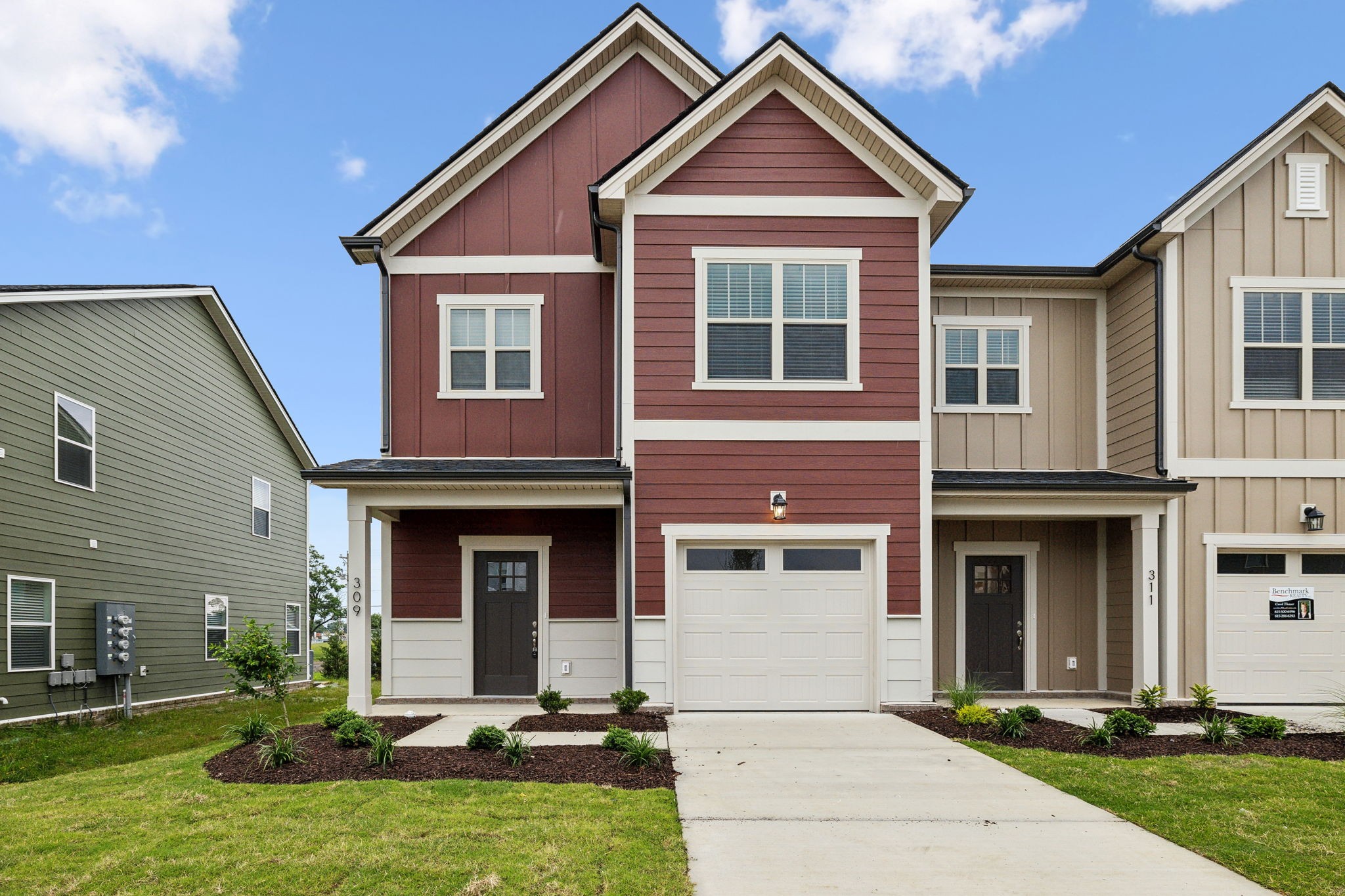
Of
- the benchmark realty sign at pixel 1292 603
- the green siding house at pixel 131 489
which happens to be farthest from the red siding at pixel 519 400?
the benchmark realty sign at pixel 1292 603

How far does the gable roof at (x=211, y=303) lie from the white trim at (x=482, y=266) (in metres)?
4.82

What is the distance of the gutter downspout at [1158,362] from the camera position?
12.1 metres


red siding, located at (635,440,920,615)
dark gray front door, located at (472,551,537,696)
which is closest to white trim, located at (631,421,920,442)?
red siding, located at (635,440,920,615)

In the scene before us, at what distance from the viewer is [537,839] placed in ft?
18.8

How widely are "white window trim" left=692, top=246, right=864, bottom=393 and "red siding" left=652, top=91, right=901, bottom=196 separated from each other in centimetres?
71

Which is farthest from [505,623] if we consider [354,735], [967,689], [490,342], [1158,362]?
[1158,362]

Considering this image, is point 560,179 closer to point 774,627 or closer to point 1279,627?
point 774,627

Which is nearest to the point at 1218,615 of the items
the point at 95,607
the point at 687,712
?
the point at 687,712

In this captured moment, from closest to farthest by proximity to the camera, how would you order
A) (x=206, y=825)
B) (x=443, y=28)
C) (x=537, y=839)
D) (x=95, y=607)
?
(x=537, y=839)
(x=206, y=825)
(x=95, y=607)
(x=443, y=28)

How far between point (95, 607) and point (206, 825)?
9953mm

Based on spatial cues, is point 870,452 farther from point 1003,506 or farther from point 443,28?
point 443,28

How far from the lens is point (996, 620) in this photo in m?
13.2

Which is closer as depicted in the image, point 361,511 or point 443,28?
point 361,511

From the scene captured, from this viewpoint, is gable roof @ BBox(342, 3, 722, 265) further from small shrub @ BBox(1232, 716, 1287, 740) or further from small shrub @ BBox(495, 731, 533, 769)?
small shrub @ BBox(1232, 716, 1287, 740)
